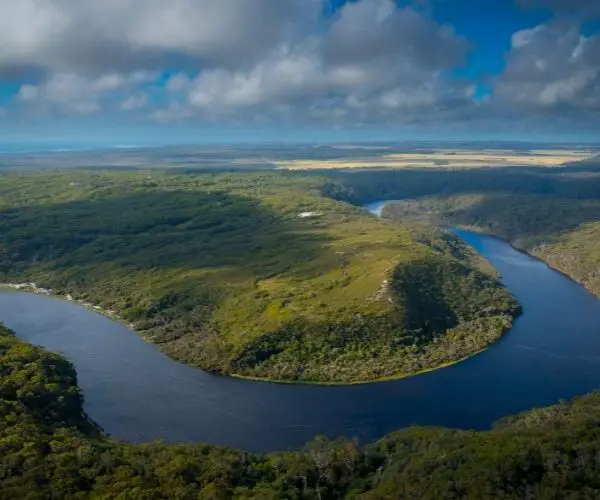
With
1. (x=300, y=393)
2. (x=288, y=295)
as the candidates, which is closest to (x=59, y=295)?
(x=288, y=295)

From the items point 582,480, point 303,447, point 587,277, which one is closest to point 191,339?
point 303,447

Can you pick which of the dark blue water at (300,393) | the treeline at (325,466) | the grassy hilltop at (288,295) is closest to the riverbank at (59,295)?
the grassy hilltop at (288,295)

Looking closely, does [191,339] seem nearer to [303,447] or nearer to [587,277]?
[303,447]

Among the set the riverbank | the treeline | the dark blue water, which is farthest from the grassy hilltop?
the treeline

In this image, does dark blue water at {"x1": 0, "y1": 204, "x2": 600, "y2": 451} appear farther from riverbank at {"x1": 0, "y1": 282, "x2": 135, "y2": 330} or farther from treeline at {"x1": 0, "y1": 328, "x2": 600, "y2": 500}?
treeline at {"x1": 0, "y1": 328, "x2": 600, "y2": 500}

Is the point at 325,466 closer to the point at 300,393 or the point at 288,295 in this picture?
the point at 300,393

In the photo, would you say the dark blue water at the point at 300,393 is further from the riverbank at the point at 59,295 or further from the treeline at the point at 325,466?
the treeline at the point at 325,466
